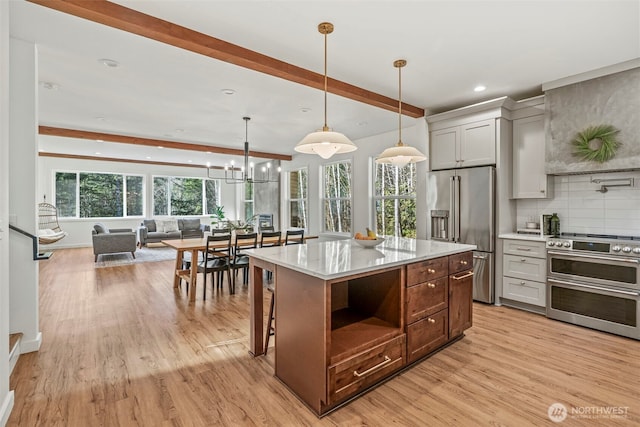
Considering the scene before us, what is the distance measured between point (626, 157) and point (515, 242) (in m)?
1.33

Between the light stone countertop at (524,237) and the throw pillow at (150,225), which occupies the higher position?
the light stone countertop at (524,237)

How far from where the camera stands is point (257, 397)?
2.10 metres

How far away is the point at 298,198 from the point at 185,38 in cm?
600

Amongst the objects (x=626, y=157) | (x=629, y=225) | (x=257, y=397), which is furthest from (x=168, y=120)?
(x=629, y=225)

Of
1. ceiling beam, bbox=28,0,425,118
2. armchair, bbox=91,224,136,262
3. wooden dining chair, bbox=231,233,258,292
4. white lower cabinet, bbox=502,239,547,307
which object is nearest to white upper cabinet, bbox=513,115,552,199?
white lower cabinet, bbox=502,239,547,307

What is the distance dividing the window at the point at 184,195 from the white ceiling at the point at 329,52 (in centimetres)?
598

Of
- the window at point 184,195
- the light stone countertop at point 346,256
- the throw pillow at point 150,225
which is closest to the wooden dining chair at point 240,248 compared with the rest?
the light stone countertop at point 346,256

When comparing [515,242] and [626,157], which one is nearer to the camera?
[626,157]

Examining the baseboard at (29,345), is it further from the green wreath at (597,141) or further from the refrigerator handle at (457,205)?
the green wreath at (597,141)

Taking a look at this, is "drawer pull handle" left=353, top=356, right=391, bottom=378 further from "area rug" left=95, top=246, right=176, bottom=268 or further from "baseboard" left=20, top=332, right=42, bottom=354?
"area rug" left=95, top=246, right=176, bottom=268

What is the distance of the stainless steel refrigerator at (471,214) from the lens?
397 centimetres

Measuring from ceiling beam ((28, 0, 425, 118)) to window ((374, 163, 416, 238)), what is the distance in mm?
2475

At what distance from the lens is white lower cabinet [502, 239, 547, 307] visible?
3.61m

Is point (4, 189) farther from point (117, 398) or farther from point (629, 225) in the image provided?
point (629, 225)
